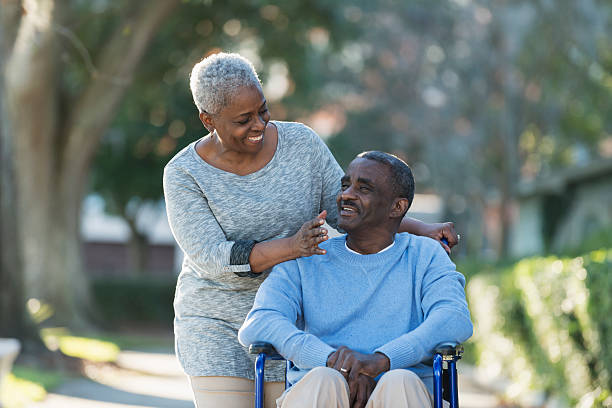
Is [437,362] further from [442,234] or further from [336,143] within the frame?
[336,143]

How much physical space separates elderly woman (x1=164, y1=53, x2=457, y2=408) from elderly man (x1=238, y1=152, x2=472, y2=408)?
0.15 metres

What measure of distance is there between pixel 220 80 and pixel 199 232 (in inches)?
21.6

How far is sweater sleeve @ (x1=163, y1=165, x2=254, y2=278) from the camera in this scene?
11.6 feet

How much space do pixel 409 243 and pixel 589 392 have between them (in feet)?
10.3

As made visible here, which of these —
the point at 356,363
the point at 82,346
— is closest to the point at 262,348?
the point at 356,363

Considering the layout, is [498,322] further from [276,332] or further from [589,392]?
[276,332]

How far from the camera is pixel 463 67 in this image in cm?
2197

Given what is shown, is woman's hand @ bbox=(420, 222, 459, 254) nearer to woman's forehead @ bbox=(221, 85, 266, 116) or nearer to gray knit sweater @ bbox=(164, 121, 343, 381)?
gray knit sweater @ bbox=(164, 121, 343, 381)

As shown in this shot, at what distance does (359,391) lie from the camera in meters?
3.31

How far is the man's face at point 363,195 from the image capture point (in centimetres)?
371

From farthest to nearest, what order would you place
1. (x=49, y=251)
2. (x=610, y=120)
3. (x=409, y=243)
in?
(x=610, y=120), (x=49, y=251), (x=409, y=243)

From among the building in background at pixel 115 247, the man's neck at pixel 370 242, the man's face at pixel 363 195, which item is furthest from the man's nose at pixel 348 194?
the building in background at pixel 115 247

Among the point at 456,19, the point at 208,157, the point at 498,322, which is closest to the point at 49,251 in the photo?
the point at 498,322

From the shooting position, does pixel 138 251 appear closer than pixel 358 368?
No
